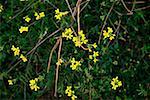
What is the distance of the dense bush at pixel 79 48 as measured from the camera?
239cm

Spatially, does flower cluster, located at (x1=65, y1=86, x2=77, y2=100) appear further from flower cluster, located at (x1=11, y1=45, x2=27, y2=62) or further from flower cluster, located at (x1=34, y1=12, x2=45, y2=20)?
flower cluster, located at (x1=34, y1=12, x2=45, y2=20)

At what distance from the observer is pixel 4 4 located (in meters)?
2.60

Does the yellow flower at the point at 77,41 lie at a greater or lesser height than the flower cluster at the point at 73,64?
greater

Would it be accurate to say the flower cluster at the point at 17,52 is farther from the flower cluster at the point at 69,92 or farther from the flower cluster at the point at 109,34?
the flower cluster at the point at 109,34

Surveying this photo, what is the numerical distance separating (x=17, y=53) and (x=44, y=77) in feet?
0.87

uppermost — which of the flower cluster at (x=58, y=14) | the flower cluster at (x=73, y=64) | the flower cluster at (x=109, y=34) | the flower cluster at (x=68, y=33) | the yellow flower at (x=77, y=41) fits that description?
the flower cluster at (x=58, y=14)

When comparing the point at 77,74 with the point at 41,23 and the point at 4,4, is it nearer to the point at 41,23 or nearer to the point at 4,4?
the point at 41,23

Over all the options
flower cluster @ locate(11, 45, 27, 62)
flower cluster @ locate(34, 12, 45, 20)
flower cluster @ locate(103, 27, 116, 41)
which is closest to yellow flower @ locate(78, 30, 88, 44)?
flower cluster @ locate(103, 27, 116, 41)

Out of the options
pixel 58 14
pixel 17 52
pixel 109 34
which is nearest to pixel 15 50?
pixel 17 52

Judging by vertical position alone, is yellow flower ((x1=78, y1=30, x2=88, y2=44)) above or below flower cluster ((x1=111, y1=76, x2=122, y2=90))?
above

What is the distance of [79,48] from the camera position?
2453mm

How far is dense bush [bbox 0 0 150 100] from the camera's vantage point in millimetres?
2391

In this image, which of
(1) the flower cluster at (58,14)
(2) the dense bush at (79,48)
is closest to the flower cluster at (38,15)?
(2) the dense bush at (79,48)

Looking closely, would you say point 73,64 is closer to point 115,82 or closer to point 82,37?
point 82,37
